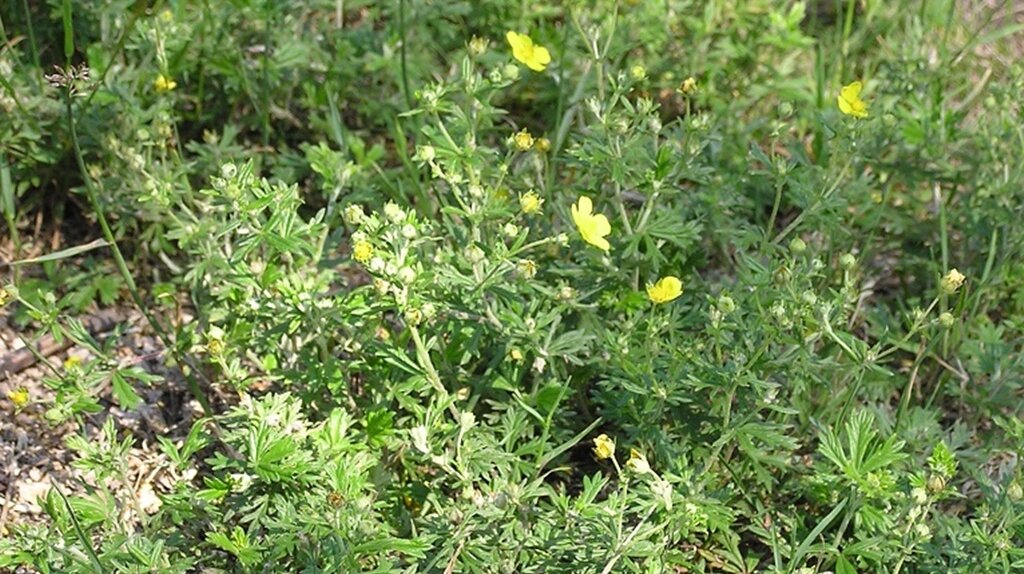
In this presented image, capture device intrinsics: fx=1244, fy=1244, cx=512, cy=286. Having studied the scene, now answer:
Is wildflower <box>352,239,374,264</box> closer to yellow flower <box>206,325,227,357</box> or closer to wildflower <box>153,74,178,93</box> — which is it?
yellow flower <box>206,325,227,357</box>

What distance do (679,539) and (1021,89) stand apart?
5.65 ft

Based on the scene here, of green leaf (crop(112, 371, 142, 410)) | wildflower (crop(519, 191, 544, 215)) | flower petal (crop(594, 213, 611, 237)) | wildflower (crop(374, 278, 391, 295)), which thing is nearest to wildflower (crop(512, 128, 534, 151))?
wildflower (crop(519, 191, 544, 215))

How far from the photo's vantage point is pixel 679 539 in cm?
260

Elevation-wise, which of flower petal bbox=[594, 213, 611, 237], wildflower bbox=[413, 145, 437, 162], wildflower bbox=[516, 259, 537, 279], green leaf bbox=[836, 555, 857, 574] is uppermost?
wildflower bbox=[413, 145, 437, 162]

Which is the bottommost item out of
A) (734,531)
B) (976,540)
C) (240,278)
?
(734,531)

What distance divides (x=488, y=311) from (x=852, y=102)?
92 cm

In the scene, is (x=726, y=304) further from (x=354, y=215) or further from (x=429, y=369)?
(x=354, y=215)

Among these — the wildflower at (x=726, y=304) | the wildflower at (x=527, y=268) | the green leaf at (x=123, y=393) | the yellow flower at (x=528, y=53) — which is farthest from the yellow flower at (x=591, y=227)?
the green leaf at (x=123, y=393)

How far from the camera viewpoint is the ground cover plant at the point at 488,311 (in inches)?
95.6

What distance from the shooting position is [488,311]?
2.59 meters

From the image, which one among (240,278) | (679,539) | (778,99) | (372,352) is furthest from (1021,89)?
(240,278)

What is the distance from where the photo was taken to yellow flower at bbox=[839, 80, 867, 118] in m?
2.69

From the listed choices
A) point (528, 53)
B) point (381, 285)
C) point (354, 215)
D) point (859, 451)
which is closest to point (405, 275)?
point (381, 285)

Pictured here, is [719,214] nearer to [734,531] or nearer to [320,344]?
[734,531]
